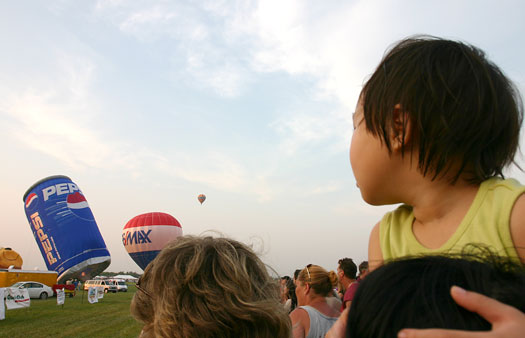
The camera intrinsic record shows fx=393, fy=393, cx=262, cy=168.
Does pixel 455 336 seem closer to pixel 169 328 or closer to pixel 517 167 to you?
pixel 169 328

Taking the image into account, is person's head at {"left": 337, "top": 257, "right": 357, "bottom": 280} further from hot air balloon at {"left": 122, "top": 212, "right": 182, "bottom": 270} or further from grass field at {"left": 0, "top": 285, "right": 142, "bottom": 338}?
hot air balloon at {"left": 122, "top": 212, "right": 182, "bottom": 270}

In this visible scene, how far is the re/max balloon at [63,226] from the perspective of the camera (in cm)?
2681

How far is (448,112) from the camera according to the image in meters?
1.08

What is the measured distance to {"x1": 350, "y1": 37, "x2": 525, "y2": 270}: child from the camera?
1067mm

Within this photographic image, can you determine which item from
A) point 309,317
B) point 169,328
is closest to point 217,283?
point 169,328

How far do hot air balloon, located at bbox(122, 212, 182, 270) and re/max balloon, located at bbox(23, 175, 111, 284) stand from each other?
3.36 metres

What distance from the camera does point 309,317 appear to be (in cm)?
403

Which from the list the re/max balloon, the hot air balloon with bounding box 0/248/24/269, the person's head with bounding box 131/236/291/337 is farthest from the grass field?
the hot air balloon with bounding box 0/248/24/269

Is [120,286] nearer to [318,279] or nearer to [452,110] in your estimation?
[318,279]

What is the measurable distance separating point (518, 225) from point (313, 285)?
12.0 feet

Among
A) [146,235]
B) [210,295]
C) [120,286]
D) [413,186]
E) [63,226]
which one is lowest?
[120,286]

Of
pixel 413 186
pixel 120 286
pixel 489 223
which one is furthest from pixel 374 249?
pixel 120 286

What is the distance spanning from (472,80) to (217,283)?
925mm

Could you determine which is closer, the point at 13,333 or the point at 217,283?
the point at 217,283
